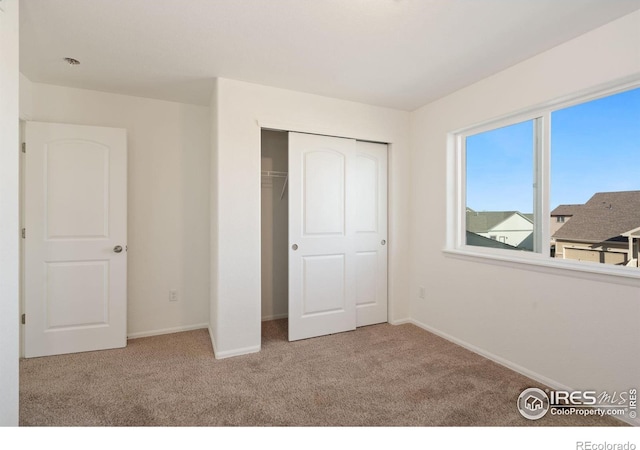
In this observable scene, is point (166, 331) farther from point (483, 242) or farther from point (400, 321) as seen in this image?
point (483, 242)

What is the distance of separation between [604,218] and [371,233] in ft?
6.20

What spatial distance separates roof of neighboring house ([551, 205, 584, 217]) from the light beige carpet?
1.25 meters

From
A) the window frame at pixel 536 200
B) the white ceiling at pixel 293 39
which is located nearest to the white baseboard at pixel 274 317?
the window frame at pixel 536 200

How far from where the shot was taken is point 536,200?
2.37m

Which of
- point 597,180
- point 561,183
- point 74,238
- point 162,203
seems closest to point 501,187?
point 561,183

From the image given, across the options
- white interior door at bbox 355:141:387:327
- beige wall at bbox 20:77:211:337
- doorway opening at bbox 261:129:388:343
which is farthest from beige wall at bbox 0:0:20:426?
white interior door at bbox 355:141:387:327

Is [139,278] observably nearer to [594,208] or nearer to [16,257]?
[16,257]

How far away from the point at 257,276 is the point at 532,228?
2.32 m

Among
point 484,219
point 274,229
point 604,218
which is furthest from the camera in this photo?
point 274,229

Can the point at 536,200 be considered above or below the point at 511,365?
above

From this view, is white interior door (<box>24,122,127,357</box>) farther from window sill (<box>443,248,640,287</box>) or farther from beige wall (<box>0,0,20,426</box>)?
window sill (<box>443,248,640,287</box>)

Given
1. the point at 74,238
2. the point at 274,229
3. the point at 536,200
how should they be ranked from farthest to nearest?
the point at 274,229, the point at 74,238, the point at 536,200

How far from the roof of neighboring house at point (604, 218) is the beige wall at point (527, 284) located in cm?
31

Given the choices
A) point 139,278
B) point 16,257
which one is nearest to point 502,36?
point 16,257
